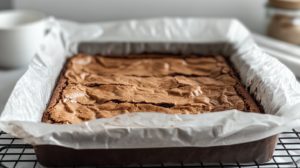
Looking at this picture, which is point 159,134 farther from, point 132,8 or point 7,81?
point 132,8

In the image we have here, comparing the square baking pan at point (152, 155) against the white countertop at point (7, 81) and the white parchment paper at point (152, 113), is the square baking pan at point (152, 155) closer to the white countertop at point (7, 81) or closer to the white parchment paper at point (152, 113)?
the white parchment paper at point (152, 113)

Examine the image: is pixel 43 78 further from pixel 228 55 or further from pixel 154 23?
pixel 228 55

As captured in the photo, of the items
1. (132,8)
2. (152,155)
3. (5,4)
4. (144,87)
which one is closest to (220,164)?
(152,155)

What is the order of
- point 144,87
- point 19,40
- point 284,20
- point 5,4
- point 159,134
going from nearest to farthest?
1. point 159,134
2. point 144,87
3. point 19,40
4. point 284,20
5. point 5,4

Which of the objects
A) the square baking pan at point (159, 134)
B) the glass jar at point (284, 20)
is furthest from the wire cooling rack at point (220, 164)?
the glass jar at point (284, 20)

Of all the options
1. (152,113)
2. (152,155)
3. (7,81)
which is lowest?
(7,81)

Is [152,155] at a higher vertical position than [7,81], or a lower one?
higher
